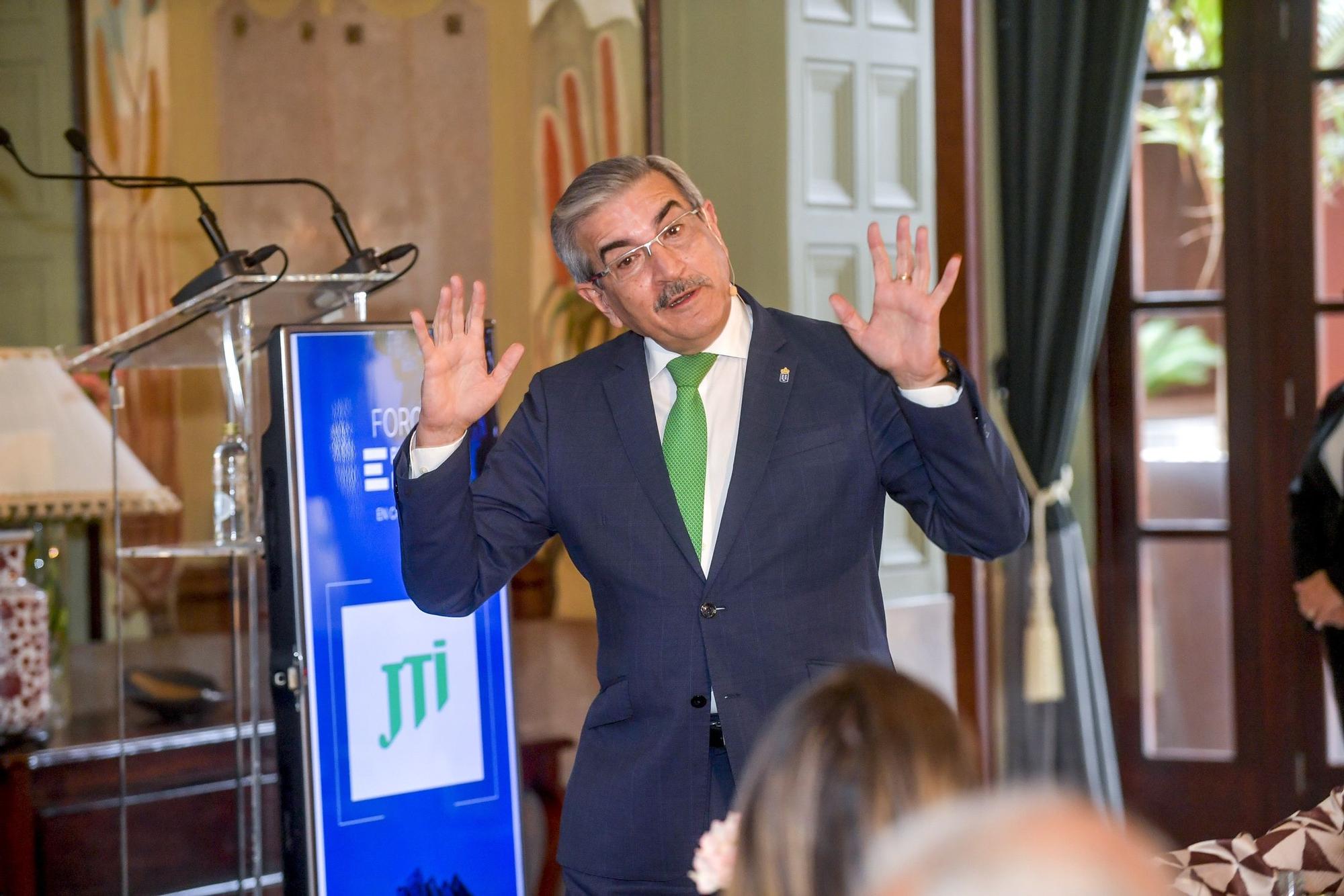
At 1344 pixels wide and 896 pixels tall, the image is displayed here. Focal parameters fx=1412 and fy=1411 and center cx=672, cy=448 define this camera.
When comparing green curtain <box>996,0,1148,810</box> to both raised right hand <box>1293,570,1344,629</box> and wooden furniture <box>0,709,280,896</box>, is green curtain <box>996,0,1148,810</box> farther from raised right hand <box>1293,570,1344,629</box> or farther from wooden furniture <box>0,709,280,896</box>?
wooden furniture <box>0,709,280,896</box>

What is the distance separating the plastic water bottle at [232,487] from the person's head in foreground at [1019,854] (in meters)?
2.30

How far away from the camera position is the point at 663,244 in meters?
1.95

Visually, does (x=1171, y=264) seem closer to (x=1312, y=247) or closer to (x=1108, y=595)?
(x=1312, y=247)

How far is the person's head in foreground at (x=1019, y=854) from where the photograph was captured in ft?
2.10

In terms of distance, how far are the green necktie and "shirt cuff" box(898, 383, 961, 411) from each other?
1.04 ft

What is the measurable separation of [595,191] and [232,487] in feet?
4.04

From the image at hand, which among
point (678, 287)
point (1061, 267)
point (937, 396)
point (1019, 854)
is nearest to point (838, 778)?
point (1019, 854)

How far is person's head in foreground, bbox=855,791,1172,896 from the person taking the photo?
64 cm

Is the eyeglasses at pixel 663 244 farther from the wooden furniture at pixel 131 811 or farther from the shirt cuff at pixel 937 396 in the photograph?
the wooden furniture at pixel 131 811

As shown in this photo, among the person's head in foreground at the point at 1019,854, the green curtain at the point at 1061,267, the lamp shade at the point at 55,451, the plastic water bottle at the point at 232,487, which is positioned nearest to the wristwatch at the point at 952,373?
the person's head in foreground at the point at 1019,854

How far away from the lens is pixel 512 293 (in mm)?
3934

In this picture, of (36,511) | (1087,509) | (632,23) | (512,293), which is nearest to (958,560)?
(1087,509)

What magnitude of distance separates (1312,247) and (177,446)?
3.47 m

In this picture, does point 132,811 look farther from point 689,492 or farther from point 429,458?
point 689,492
